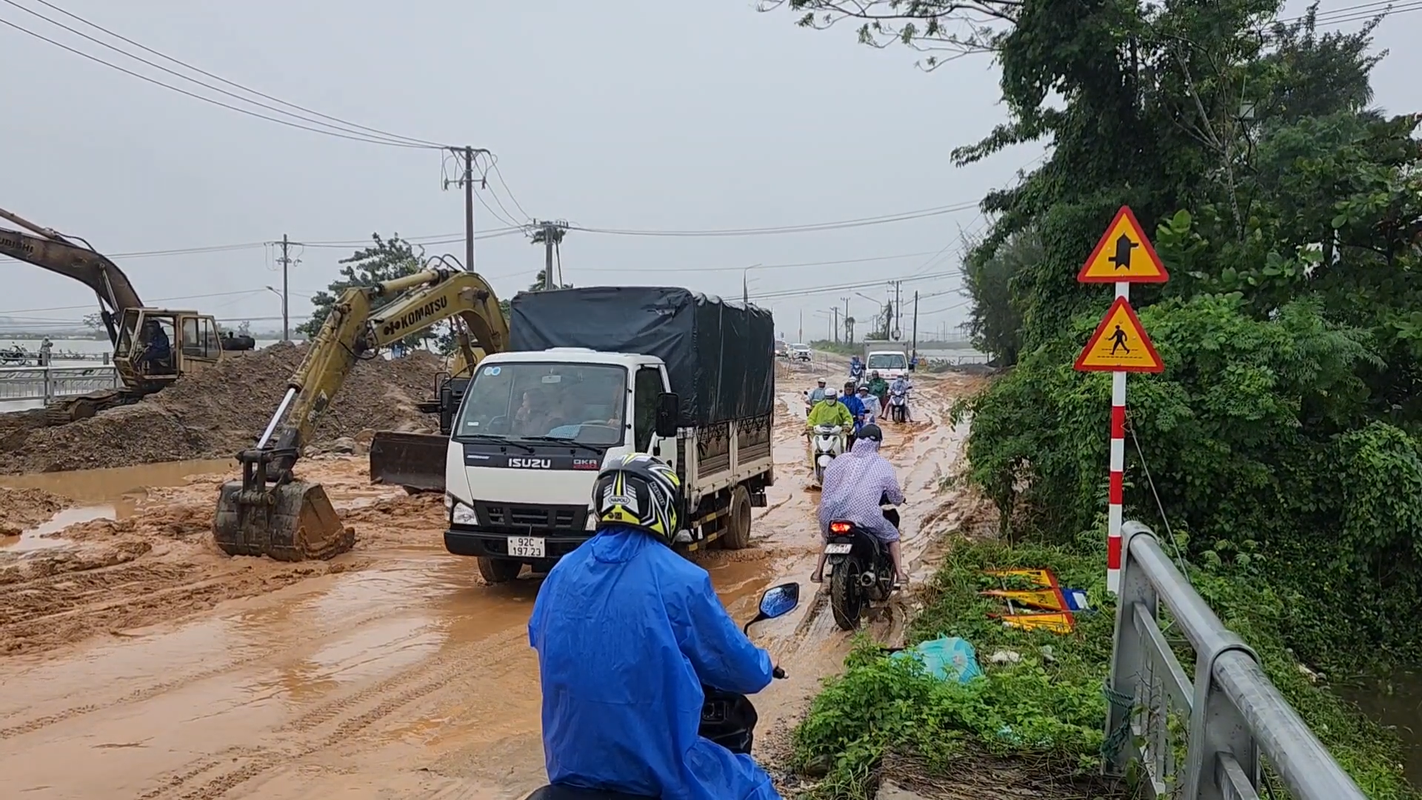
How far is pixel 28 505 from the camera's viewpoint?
14.5m

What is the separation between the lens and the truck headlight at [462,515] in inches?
352

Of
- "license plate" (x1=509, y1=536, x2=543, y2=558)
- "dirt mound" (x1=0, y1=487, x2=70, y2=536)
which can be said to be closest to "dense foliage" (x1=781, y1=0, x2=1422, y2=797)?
"license plate" (x1=509, y1=536, x2=543, y2=558)

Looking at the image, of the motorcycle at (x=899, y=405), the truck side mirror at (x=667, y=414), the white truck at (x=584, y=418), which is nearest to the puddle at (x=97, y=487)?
the white truck at (x=584, y=418)

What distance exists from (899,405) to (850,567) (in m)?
23.0

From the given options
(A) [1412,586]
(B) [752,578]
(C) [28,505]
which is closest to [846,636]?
(B) [752,578]

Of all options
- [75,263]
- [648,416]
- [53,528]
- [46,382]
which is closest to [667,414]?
[648,416]

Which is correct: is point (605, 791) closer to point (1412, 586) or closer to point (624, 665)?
point (624, 665)

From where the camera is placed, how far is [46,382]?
2592 centimetres

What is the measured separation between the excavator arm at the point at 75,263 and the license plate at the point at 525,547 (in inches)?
606

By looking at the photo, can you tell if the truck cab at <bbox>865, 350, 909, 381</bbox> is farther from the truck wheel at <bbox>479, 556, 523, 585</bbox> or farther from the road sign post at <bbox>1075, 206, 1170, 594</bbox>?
the road sign post at <bbox>1075, 206, 1170, 594</bbox>

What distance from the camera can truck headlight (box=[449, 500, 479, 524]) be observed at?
8.95 metres

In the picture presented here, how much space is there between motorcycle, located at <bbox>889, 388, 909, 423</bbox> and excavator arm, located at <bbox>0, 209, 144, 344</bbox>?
1983 centimetres

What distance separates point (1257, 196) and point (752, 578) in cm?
736

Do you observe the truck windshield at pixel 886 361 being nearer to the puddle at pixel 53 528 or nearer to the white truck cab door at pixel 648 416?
the puddle at pixel 53 528
